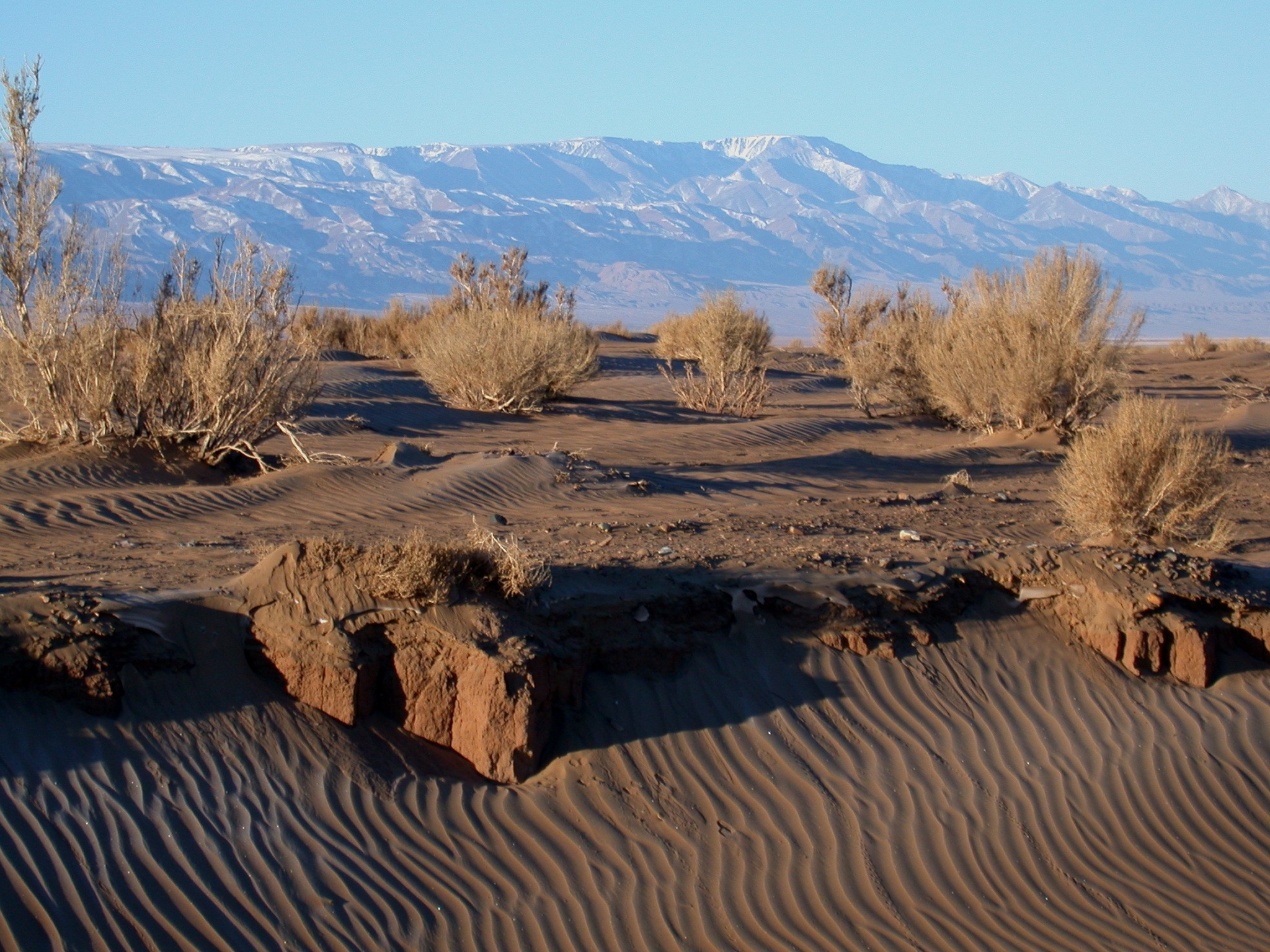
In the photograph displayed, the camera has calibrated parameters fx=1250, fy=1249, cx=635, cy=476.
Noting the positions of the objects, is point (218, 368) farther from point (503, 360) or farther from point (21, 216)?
point (503, 360)

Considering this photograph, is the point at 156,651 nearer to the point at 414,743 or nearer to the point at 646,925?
the point at 414,743

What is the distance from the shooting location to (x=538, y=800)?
5.98 m

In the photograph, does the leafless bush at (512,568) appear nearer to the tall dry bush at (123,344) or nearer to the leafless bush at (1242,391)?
the tall dry bush at (123,344)

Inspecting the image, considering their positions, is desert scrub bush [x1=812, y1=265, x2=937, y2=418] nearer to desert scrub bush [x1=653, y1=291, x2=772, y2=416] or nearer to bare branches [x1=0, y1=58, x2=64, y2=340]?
desert scrub bush [x1=653, y1=291, x2=772, y2=416]

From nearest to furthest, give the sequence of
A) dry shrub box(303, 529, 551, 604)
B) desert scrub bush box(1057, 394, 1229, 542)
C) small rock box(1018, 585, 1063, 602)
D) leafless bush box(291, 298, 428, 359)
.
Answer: dry shrub box(303, 529, 551, 604) → small rock box(1018, 585, 1063, 602) → desert scrub bush box(1057, 394, 1229, 542) → leafless bush box(291, 298, 428, 359)

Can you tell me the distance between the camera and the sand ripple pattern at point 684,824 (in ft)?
16.6

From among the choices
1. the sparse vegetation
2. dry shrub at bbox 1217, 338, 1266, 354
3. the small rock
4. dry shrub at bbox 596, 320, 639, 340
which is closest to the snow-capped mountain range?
dry shrub at bbox 596, 320, 639, 340

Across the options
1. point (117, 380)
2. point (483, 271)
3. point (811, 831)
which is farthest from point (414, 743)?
point (483, 271)

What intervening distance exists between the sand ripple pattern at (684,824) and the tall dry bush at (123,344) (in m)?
7.79

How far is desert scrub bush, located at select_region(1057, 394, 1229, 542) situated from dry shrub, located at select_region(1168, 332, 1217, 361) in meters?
34.4

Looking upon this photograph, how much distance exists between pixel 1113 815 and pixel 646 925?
280 cm

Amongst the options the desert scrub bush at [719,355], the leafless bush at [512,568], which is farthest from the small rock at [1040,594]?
the desert scrub bush at [719,355]

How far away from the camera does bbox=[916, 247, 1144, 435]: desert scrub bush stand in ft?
60.8

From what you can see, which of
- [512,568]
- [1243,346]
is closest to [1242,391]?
[1243,346]
